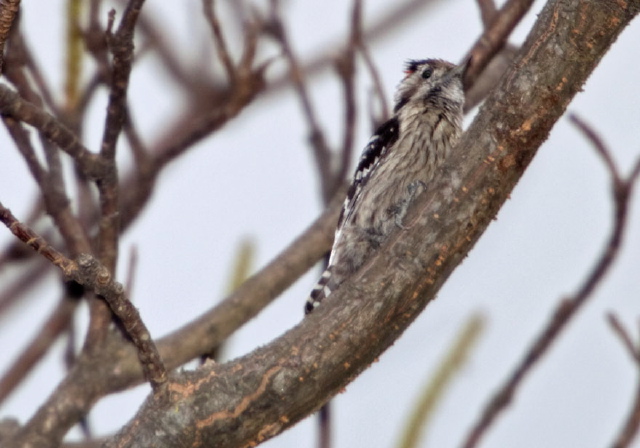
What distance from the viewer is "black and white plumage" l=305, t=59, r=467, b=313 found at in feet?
16.4

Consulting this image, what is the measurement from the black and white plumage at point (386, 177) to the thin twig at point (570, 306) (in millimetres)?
1071

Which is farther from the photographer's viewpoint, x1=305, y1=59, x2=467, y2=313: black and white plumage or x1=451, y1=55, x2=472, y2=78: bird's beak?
x1=451, y1=55, x2=472, y2=78: bird's beak

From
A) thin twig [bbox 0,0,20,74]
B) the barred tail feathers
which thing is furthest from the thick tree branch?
the barred tail feathers

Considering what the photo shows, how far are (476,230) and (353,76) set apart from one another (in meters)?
1.60

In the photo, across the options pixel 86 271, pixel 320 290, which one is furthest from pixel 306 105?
pixel 86 271

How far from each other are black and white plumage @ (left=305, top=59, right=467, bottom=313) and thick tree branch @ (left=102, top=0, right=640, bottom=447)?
1412mm

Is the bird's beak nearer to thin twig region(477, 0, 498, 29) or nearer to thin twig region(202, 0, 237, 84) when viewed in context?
thin twig region(477, 0, 498, 29)

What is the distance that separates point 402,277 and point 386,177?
1.97 meters

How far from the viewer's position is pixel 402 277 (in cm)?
319

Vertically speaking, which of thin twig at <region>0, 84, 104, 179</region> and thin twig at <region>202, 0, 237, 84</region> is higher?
thin twig at <region>202, 0, 237, 84</region>

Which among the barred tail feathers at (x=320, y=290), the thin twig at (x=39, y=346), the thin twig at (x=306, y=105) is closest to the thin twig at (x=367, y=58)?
the thin twig at (x=306, y=105)

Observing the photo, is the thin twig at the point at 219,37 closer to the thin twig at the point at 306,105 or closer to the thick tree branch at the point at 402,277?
the thin twig at the point at 306,105

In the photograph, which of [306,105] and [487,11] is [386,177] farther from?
[487,11]

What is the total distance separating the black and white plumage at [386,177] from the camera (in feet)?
16.4
